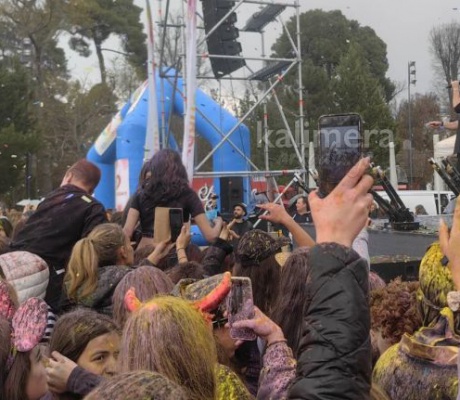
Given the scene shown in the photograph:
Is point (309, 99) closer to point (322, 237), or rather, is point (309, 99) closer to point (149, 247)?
point (149, 247)

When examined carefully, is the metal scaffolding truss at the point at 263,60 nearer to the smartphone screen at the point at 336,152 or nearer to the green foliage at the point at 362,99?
the smartphone screen at the point at 336,152

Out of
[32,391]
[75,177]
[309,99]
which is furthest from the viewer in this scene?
[309,99]

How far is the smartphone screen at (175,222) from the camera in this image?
149 inches

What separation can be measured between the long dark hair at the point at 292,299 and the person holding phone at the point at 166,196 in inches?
62.2

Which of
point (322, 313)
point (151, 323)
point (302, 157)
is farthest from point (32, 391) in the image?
point (302, 157)

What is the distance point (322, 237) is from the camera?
1.34m

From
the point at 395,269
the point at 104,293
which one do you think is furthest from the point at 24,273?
the point at 395,269

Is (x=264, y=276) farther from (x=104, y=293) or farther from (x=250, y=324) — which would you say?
(x=250, y=324)

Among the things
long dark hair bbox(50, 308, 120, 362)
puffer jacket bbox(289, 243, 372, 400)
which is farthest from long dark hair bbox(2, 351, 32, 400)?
puffer jacket bbox(289, 243, 372, 400)

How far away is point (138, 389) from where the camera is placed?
3.72ft

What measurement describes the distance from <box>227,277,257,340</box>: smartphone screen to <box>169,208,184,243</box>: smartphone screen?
175 centimetres

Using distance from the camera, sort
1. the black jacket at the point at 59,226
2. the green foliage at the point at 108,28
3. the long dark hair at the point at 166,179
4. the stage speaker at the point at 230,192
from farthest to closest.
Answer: the green foliage at the point at 108,28, the stage speaker at the point at 230,192, the long dark hair at the point at 166,179, the black jacket at the point at 59,226

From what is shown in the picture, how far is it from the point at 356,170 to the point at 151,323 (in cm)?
65

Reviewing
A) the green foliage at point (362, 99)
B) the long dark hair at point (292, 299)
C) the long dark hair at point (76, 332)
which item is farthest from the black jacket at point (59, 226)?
the green foliage at point (362, 99)
